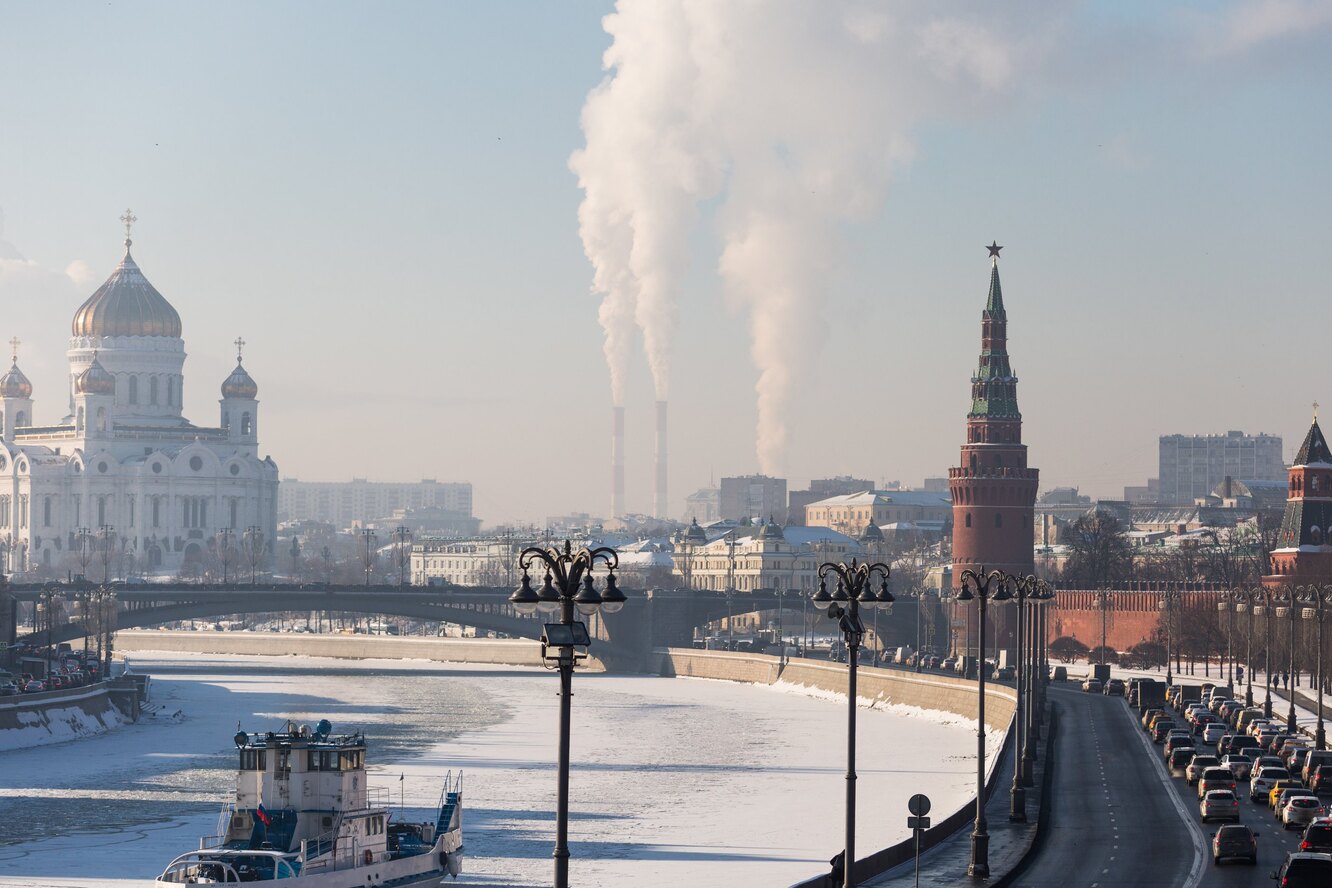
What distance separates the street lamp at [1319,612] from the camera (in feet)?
238

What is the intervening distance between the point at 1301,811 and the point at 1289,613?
63492mm

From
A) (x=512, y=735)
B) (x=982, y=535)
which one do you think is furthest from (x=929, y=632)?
(x=512, y=735)

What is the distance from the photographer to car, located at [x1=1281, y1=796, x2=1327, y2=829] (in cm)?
5303

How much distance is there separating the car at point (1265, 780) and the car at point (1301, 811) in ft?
19.9

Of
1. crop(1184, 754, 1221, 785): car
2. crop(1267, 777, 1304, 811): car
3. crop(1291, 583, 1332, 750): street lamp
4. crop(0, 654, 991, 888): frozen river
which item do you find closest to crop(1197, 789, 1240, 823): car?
crop(1267, 777, 1304, 811): car

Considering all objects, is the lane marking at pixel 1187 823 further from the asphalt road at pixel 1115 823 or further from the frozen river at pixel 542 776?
the frozen river at pixel 542 776

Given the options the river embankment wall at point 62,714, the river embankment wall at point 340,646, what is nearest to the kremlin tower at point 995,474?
the river embankment wall at point 340,646

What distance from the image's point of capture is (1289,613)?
115 meters

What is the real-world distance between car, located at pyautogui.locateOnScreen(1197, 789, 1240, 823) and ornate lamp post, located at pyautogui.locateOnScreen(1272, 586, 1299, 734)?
2507cm

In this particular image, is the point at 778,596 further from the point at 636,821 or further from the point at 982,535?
the point at 636,821

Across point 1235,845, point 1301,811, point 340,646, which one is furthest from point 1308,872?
point 340,646

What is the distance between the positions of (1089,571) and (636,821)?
119 m

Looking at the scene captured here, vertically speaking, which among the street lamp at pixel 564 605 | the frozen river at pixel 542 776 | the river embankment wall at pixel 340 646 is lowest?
the frozen river at pixel 542 776

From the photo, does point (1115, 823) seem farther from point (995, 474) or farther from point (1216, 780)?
point (995, 474)
